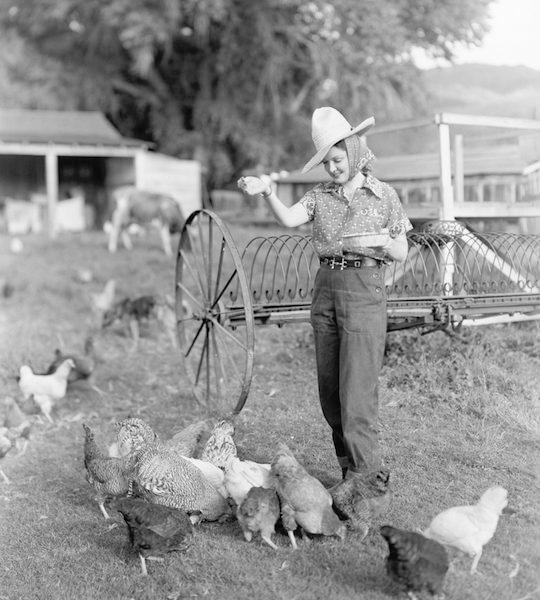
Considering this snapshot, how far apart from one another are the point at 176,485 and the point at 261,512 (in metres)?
0.66

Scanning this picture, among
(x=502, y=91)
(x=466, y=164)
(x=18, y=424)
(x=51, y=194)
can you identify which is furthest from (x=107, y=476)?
(x=51, y=194)

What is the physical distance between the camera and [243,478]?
4.92 meters

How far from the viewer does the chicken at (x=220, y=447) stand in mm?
5648

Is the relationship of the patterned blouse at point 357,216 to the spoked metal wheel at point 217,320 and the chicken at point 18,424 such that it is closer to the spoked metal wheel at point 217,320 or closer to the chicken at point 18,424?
the spoked metal wheel at point 217,320

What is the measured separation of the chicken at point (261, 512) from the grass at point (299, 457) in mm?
118

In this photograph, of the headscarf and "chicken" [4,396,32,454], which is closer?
the headscarf

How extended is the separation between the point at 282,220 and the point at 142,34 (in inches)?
825

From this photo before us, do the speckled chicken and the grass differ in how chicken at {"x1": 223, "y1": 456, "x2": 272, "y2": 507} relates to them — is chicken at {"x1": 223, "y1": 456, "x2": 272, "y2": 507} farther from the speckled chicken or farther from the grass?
the grass

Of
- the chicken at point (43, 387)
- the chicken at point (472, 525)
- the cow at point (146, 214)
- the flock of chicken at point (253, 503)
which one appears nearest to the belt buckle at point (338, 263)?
the flock of chicken at point (253, 503)

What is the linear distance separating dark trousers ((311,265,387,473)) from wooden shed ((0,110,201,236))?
1659cm

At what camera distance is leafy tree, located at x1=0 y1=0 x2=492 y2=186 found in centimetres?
2423

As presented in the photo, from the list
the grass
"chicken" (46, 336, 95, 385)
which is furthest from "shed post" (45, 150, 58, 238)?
"chicken" (46, 336, 95, 385)

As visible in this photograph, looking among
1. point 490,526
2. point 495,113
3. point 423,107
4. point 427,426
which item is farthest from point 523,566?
point 423,107

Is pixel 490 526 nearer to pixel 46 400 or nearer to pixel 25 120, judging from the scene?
pixel 46 400
